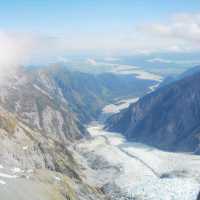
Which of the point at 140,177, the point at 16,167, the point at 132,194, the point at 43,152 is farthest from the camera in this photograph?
the point at 140,177

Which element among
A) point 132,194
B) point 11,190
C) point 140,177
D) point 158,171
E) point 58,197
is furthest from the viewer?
point 158,171

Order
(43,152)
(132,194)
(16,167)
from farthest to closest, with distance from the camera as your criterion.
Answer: (43,152) → (132,194) → (16,167)

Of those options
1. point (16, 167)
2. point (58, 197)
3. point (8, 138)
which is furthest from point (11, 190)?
point (8, 138)

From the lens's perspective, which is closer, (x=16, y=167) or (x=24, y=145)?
(x=16, y=167)

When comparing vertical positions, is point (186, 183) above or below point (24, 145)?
below

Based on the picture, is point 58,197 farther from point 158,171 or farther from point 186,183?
point 158,171

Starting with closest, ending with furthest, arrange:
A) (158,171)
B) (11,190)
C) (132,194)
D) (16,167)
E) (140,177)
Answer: (11,190) < (16,167) < (132,194) < (140,177) < (158,171)

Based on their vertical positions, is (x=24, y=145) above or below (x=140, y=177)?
above

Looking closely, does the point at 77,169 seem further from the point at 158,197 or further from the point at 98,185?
the point at 158,197

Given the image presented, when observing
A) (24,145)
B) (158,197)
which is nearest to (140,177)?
(158,197)
